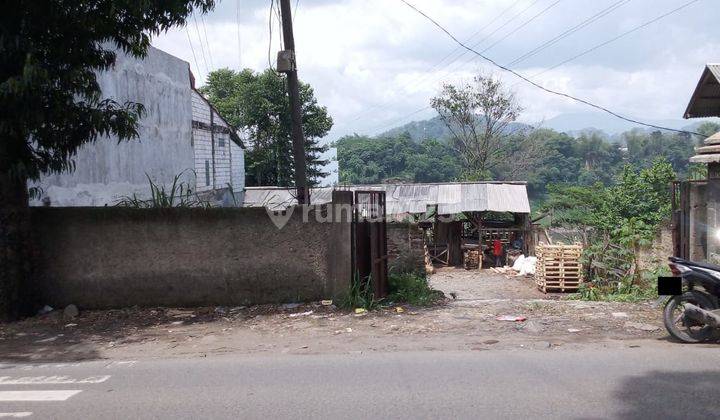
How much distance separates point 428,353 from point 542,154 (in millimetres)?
51090

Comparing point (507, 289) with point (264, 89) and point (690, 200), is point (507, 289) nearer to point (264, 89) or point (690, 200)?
point (690, 200)

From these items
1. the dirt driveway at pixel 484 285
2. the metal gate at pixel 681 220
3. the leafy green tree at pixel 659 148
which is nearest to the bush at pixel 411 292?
the metal gate at pixel 681 220

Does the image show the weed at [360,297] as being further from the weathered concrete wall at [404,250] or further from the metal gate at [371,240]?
the weathered concrete wall at [404,250]

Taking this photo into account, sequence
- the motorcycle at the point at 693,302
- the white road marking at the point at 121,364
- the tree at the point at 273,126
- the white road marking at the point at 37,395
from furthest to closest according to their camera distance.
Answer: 1. the tree at the point at 273,126
2. the motorcycle at the point at 693,302
3. the white road marking at the point at 121,364
4. the white road marking at the point at 37,395

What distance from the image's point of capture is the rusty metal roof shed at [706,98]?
13298 mm

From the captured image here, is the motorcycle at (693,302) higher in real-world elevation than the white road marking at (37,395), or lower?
higher

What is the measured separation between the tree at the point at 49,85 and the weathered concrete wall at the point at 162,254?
0.59 m

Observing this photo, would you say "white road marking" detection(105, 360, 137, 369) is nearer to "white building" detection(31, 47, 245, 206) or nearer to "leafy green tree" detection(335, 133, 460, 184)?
"white building" detection(31, 47, 245, 206)

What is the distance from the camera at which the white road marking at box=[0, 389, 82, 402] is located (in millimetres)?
5570

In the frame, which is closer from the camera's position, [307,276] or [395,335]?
[395,335]

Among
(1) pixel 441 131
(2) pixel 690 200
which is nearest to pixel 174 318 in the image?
(2) pixel 690 200

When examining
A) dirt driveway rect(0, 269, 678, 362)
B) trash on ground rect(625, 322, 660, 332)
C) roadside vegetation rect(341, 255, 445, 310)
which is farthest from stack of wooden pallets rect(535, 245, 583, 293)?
trash on ground rect(625, 322, 660, 332)

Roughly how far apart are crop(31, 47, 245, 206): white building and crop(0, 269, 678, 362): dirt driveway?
3.54m

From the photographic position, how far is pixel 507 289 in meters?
21.0
